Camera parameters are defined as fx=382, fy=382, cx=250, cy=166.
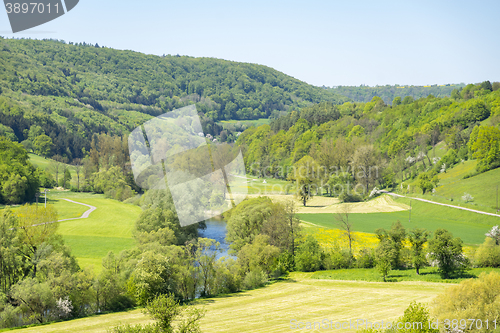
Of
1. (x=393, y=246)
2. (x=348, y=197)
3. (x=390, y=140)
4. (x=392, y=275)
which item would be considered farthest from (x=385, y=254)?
(x=390, y=140)

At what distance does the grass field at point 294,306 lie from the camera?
23.9 meters

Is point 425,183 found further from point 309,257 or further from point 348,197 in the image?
point 309,257

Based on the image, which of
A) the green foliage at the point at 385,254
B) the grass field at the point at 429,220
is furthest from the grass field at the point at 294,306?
the grass field at the point at 429,220

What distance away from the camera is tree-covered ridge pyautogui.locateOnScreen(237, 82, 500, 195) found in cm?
8181

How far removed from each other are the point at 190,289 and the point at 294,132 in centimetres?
11371

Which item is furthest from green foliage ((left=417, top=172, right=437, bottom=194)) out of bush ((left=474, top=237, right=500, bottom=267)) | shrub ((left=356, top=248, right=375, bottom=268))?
shrub ((left=356, top=248, right=375, bottom=268))

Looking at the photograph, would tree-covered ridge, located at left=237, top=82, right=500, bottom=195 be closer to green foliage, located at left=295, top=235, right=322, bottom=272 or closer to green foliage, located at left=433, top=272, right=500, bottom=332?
green foliage, located at left=295, top=235, right=322, bottom=272

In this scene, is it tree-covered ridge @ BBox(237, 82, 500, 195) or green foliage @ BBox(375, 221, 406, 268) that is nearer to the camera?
green foliage @ BBox(375, 221, 406, 268)

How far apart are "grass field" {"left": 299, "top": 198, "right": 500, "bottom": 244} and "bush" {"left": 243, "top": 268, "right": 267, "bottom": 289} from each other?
21855 mm

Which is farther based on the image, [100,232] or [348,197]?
[348,197]

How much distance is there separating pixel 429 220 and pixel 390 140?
182 ft

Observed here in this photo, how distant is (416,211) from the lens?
64.1 metres

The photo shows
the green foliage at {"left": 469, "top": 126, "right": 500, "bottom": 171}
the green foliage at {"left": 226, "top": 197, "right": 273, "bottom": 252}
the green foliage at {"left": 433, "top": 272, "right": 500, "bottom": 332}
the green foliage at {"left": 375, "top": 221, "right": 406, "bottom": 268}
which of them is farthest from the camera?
the green foliage at {"left": 469, "top": 126, "right": 500, "bottom": 171}

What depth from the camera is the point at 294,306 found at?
1089 inches
